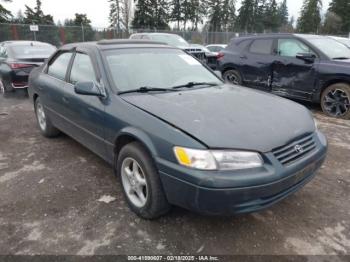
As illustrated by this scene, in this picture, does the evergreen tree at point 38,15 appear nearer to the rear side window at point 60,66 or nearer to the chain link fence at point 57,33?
the chain link fence at point 57,33

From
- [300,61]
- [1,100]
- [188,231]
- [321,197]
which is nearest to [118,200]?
[188,231]

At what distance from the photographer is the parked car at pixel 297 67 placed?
6223mm

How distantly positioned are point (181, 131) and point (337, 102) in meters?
5.16

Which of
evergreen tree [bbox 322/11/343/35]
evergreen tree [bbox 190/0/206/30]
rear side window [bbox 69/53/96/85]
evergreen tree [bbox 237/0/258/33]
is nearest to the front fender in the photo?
rear side window [bbox 69/53/96/85]

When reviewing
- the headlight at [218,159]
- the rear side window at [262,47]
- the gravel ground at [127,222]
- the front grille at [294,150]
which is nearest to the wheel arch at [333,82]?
the rear side window at [262,47]

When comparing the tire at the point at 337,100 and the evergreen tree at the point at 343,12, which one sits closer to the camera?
the tire at the point at 337,100

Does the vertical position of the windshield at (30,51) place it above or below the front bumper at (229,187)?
above

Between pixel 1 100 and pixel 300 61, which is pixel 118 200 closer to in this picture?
pixel 300 61

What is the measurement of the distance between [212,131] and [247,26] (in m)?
69.7

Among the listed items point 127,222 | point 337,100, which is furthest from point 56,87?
point 337,100

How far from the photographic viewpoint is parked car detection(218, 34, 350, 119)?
6.22m

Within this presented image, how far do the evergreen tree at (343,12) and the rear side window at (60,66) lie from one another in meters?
58.1

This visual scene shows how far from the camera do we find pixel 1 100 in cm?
816

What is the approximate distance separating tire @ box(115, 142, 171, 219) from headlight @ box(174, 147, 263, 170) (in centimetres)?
41
